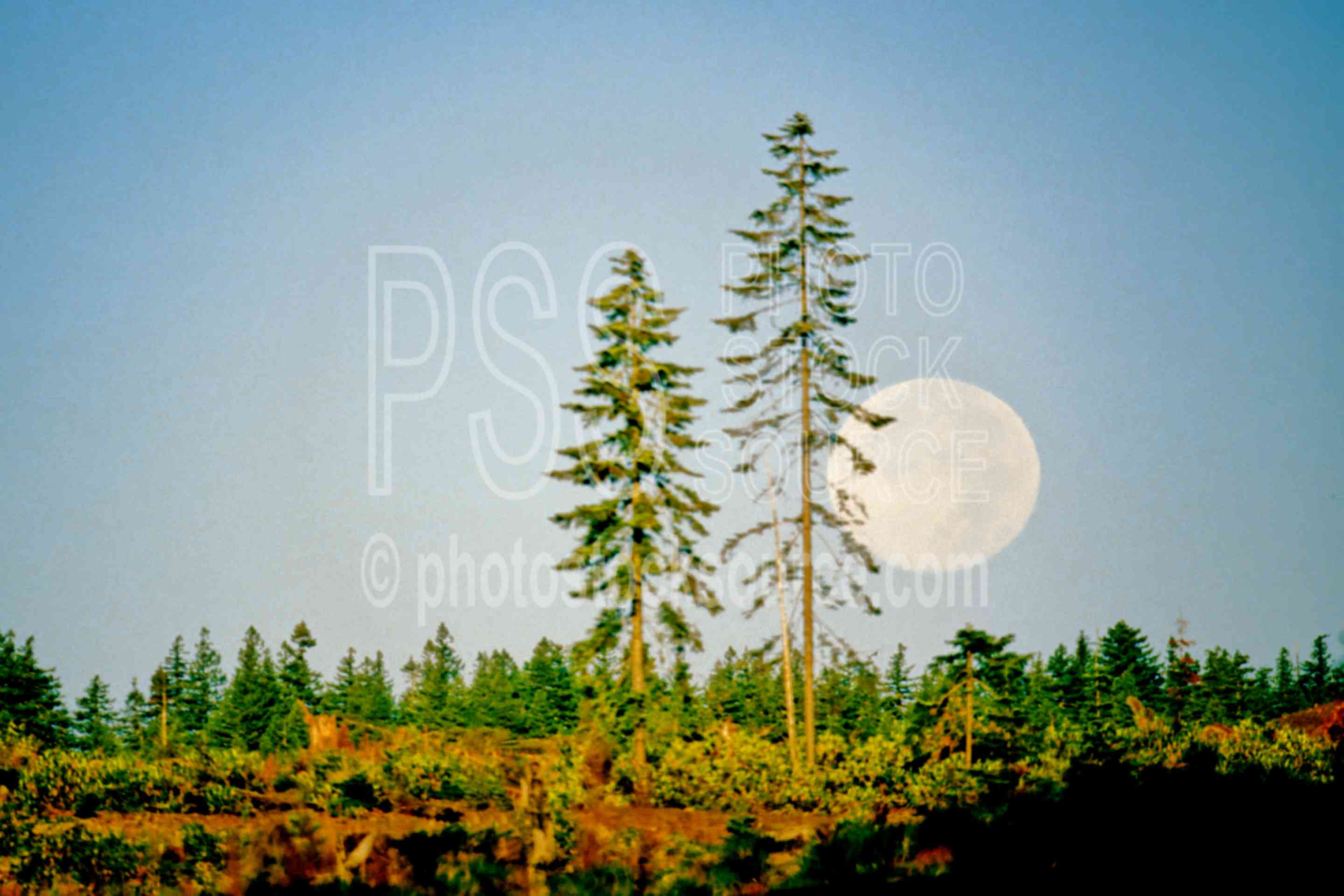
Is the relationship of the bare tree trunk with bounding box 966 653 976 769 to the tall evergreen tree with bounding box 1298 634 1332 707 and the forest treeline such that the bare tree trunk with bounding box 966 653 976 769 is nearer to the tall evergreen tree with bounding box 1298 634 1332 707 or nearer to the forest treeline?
the forest treeline

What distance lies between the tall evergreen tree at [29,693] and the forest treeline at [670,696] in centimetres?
9

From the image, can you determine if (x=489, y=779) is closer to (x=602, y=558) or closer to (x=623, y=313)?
(x=602, y=558)

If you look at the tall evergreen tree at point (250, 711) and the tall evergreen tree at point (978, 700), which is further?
the tall evergreen tree at point (250, 711)

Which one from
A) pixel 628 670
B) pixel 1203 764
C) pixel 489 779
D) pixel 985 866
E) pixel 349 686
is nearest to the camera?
pixel 985 866

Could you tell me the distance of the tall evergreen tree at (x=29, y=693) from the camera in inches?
2238

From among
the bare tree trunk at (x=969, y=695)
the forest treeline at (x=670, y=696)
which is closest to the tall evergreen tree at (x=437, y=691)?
the forest treeline at (x=670, y=696)

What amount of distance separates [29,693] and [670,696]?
48863 mm

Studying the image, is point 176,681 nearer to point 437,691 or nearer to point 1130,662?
point 437,691

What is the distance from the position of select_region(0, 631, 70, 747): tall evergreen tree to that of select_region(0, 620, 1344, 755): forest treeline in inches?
3.5

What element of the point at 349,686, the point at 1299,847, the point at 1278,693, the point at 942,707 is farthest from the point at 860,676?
the point at 1278,693

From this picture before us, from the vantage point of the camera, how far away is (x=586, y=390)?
28.1 meters

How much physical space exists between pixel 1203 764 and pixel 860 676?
410 inches

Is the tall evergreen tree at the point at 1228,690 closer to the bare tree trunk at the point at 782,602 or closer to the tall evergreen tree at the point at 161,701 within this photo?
the bare tree trunk at the point at 782,602

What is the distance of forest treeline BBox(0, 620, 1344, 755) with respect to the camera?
74.6 ft
